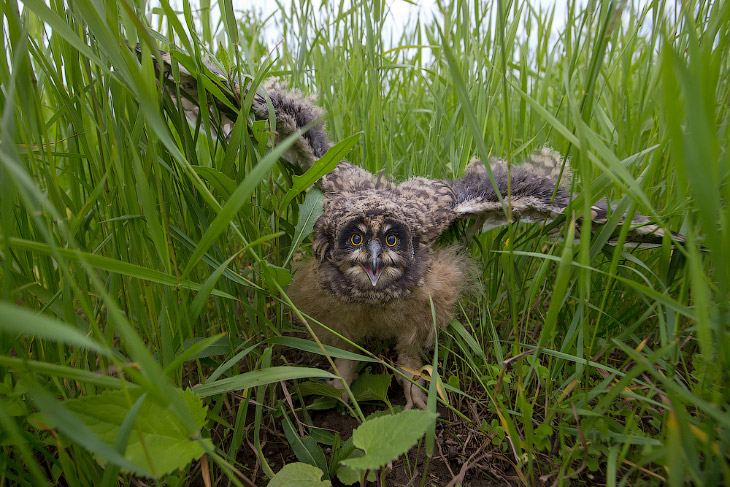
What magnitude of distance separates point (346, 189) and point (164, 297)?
1270mm

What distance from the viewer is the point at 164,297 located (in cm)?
140

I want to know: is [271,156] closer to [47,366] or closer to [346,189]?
[47,366]

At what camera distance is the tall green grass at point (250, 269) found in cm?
95

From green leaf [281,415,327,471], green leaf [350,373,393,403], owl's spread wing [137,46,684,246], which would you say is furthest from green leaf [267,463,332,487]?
owl's spread wing [137,46,684,246]

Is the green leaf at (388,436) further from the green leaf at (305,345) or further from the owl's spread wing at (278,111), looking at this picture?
the owl's spread wing at (278,111)

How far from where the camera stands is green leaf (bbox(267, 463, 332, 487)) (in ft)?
4.42

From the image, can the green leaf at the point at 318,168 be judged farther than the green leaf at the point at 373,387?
No

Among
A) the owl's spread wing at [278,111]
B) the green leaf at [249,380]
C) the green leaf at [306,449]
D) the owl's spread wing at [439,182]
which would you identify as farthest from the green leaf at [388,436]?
the owl's spread wing at [278,111]

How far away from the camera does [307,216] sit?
1.79m

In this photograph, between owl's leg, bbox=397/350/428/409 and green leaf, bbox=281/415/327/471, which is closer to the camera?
green leaf, bbox=281/415/327/471

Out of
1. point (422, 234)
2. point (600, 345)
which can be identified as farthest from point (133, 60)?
point (600, 345)

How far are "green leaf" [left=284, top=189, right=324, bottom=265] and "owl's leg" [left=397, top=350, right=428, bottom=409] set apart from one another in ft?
2.66

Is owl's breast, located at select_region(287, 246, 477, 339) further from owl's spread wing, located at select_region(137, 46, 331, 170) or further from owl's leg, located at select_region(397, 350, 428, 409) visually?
owl's spread wing, located at select_region(137, 46, 331, 170)

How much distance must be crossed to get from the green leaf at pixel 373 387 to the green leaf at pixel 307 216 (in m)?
0.72
